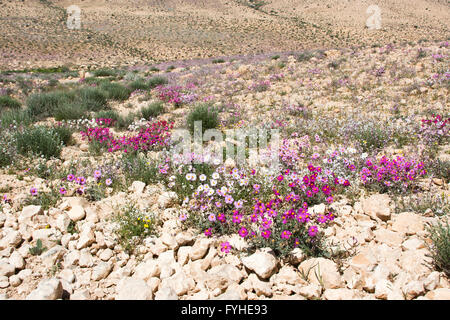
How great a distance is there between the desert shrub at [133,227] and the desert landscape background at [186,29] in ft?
122

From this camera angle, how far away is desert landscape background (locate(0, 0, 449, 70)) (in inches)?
1593

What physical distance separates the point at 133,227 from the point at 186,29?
5771 centimetres

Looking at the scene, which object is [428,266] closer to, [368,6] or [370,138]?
[370,138]

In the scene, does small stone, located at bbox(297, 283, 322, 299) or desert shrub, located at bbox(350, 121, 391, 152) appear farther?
desert shrub, located at bbox(350, 121, 391, 152)

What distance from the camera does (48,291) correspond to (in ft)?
7.24

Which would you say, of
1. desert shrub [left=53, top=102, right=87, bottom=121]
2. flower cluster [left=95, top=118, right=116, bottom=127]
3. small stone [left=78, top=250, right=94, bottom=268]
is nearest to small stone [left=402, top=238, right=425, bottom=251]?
small stone [left=78, top=250, right=94, bottom=268]

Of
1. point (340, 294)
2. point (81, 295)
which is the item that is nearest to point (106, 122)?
point (81, 295)

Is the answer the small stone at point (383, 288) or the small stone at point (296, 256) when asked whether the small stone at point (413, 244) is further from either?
the small stone at point (296, 256)

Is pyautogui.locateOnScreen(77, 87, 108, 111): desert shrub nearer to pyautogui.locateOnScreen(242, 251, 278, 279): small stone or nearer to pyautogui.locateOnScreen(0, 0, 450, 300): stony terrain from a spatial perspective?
pyautogui.locateOnScreen(0, 0, 450, 300): stony terrain

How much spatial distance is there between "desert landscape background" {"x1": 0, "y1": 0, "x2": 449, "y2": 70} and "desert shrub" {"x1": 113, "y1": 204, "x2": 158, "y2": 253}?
37053 millimetres

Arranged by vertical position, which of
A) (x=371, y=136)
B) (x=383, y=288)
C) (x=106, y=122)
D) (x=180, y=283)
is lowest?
(x=180, y=283)

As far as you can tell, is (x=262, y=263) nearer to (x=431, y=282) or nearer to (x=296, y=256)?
(x=296, y=256)
